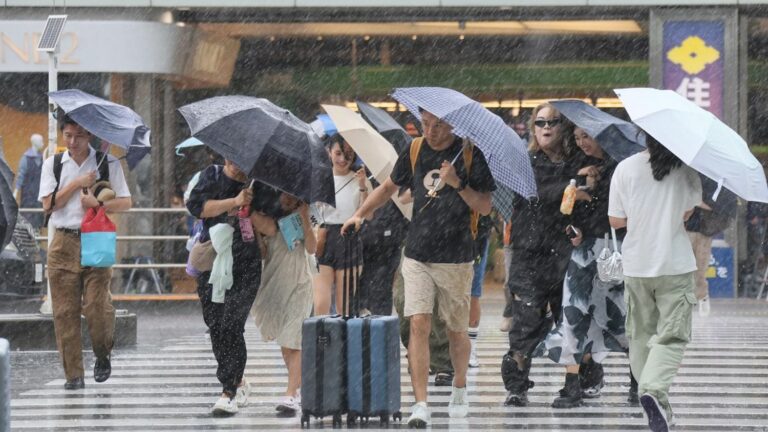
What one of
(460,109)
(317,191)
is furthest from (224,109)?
(460,109)

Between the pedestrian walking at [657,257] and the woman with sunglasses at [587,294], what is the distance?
124cm

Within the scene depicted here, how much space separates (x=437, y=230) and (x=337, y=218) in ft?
11.2

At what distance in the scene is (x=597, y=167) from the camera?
384 inches

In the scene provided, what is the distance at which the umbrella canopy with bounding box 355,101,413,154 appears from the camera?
38.9 feet

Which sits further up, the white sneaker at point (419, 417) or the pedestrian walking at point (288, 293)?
the pedestrian walking at point (288, 293)

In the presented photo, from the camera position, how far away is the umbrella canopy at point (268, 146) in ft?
28.6

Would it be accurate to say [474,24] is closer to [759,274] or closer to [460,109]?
[759,274]

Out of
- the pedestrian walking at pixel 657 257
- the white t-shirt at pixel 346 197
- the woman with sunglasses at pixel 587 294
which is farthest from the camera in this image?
the white t-shirt at pixel 346 197

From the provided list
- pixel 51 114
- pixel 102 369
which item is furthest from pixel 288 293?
pixel 51 114

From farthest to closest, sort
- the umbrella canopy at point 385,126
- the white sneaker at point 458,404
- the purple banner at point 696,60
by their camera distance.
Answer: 1. the purple banner at point 696,60
2. the umbrella canopy at point 385,126
3. the white sneaker at point 458,404

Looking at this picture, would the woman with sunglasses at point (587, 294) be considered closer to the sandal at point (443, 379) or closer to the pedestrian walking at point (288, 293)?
the sandal at point (443, 379)

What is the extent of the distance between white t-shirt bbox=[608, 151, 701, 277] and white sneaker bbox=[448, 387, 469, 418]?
1.59 meters

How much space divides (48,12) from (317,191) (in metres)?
13.8

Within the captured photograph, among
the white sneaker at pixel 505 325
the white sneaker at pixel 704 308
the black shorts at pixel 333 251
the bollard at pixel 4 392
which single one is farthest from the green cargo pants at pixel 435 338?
the white sneaker at pixel 704 308
